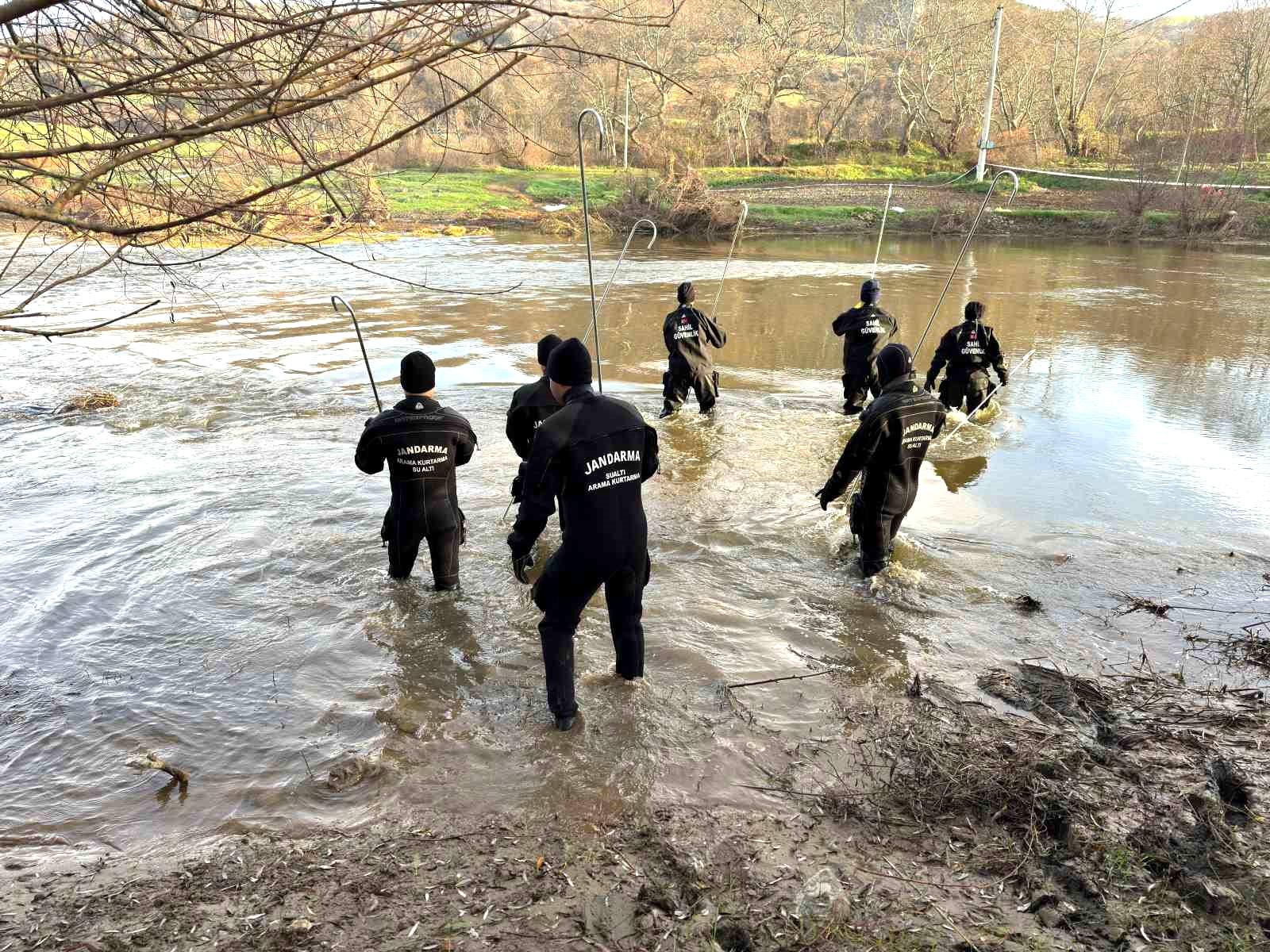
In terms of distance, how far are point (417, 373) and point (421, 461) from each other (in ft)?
1.86

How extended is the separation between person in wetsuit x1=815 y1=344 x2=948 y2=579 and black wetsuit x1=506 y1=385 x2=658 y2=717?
6.86 feet

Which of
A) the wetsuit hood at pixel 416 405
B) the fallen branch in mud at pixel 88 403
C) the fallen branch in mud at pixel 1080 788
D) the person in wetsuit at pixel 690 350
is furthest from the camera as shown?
the fallen branch in mud at pixel 88 403

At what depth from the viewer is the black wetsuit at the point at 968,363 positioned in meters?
10.3

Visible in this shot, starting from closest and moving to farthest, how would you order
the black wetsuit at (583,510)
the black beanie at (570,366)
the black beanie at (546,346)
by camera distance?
the black wetsuit at (583,510)
the black beanie at (570,366)
the black beanie at (546,346)

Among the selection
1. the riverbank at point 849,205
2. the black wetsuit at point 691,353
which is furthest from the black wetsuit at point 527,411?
the riverbank at point 849,205

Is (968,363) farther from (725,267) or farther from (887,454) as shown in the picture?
(725,267)

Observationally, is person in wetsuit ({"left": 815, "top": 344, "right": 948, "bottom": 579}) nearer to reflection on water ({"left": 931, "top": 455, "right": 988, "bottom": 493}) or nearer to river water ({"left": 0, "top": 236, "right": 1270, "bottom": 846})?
river water ({"left": 0, "top": 236, "right": 1270, "bottom": 846})

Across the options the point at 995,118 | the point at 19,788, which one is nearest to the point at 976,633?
the point at 19,788

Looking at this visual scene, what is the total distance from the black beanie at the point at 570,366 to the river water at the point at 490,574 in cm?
163

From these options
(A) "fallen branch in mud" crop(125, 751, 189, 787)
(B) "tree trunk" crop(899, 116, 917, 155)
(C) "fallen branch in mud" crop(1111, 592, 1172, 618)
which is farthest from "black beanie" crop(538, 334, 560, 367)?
(B) "tree trunk" crop(899, 116, 917, 155)

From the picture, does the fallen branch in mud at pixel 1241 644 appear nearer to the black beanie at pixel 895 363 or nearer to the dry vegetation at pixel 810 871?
the dry vegetation at pixel 810 871

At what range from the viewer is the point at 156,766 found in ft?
13.4

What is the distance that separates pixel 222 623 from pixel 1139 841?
548 centimetres

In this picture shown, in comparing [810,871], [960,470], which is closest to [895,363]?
[960,470]
